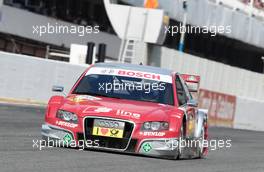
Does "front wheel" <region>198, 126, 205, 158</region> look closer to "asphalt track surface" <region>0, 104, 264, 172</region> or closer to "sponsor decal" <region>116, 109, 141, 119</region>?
"asphalt track surface" <region>0, 104, 264, 172</region>

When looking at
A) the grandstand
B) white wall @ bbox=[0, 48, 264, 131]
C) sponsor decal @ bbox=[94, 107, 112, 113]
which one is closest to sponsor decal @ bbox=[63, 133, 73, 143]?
sponsor decal @ bbox=[94, 107, 112, 113]

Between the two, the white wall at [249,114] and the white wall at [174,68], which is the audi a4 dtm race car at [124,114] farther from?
the white wall at [249,114]

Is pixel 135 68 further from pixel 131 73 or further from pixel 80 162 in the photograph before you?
pixel 80 162

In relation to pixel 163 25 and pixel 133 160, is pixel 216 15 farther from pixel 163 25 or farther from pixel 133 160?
pixel 133 160

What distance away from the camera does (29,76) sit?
25.8 m

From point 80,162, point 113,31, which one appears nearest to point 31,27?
point 113,31

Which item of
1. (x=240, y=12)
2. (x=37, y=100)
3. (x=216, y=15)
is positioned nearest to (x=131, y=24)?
(x=37, y=100)

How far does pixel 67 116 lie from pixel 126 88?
1.30 metres

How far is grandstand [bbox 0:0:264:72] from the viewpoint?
38.1 meters

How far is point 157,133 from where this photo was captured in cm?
1122

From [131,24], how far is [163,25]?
1.30 meters

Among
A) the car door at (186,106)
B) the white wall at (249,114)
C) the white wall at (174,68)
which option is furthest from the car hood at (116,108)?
the white wall at (249,114)

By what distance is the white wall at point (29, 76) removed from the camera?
2488 centimetres

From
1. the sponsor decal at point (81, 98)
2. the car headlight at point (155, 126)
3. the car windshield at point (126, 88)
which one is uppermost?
the car windshield at point (126, 88)
